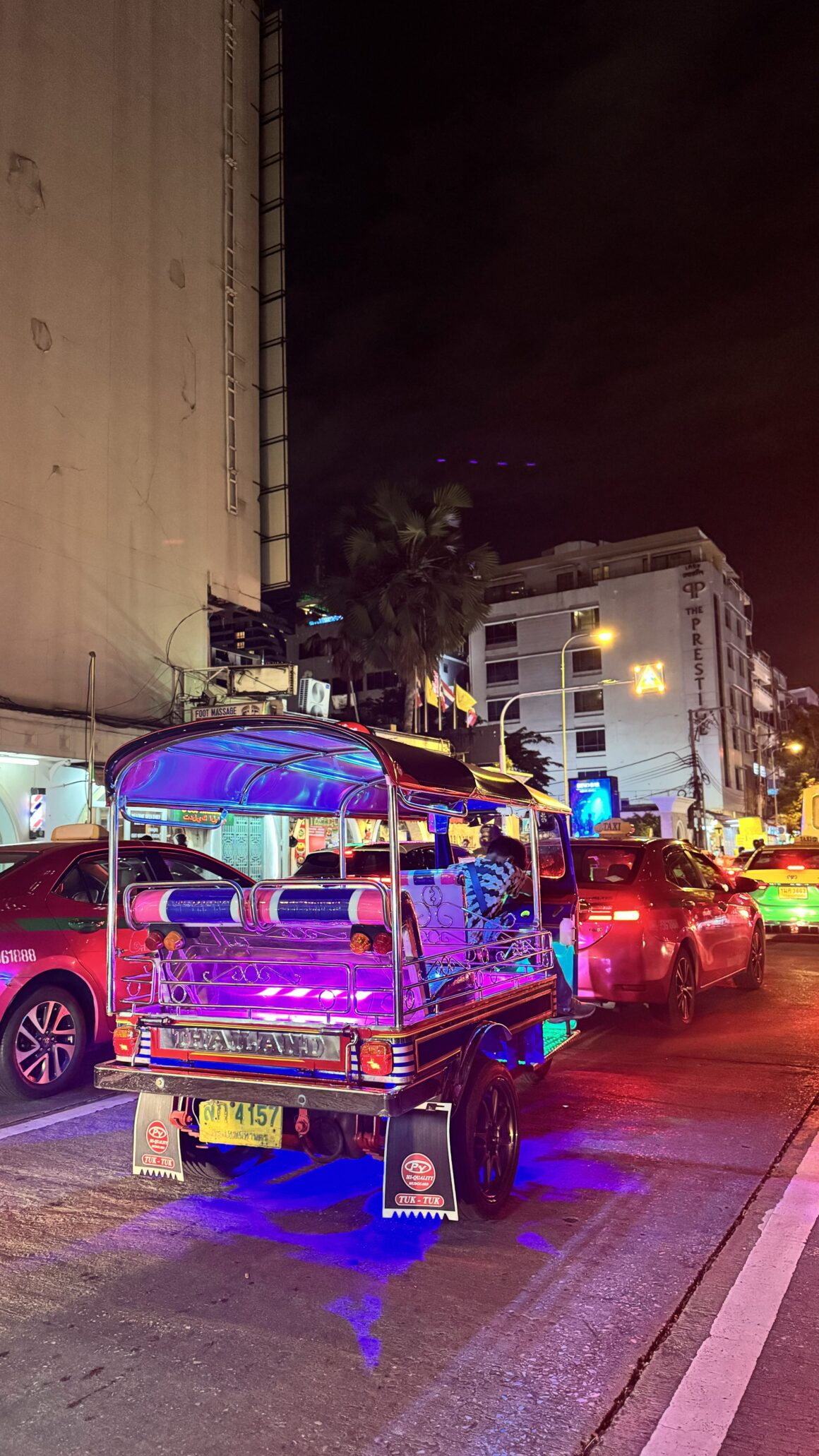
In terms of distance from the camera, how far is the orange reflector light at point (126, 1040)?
16.2ft

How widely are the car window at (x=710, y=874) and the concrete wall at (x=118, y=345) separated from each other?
10232 mm

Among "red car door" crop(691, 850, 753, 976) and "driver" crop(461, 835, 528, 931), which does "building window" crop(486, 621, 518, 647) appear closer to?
"red car door" crop(691, 850, 753, 976)

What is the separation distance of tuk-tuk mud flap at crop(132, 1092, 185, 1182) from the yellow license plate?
186 millimetres

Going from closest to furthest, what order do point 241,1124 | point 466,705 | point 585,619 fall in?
point 241,1124 < point 466,705 < point 585,619

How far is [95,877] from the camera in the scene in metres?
7.85

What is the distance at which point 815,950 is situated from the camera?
16734 mm

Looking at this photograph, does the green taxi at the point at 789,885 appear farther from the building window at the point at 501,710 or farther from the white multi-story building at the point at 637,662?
the building window at the point at 501,710

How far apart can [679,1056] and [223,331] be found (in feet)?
59.2

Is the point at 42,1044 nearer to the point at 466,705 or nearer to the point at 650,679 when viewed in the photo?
the point at 650,679

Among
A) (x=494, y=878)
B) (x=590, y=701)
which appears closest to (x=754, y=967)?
(x=494, y=878)

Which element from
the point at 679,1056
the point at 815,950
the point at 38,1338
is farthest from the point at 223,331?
the point at 38,1338

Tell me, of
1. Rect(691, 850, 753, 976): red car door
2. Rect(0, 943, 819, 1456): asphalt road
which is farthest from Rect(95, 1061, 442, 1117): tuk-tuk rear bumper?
Rect(691, 850, 753, 976): red car door

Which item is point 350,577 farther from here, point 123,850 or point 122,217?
point 123,850

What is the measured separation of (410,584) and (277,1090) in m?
24.3
